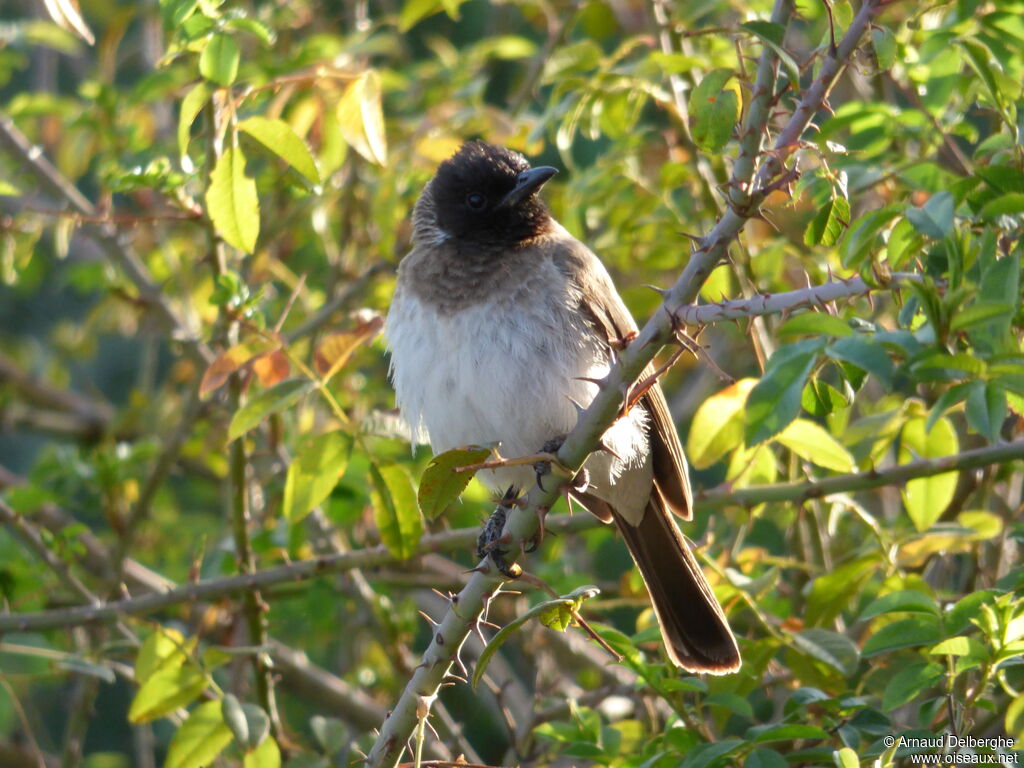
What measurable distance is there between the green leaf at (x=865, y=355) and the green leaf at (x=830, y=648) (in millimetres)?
999

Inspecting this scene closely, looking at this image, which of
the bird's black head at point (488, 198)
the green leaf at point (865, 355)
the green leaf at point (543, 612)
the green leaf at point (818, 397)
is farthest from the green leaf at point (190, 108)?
the green leaf at point (865, 355)

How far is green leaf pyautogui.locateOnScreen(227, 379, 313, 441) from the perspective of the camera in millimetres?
2568

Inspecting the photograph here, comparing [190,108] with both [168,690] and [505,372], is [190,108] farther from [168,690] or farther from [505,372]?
[168,690]

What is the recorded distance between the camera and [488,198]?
3.47 m

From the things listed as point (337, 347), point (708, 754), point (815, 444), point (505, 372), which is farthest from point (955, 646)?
point (337, 347)

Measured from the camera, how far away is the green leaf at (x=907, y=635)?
2049 mm

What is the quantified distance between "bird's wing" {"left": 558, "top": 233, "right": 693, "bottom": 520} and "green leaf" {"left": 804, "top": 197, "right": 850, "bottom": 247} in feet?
3.31

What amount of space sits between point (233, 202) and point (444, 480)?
804 millimetres

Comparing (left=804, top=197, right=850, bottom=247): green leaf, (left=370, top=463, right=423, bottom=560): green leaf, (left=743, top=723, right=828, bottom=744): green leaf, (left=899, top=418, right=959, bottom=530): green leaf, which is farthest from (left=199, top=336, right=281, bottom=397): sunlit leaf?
(left=899, top=418, right=959, bottom=530): green leaf

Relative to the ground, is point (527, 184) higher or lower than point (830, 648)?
higher

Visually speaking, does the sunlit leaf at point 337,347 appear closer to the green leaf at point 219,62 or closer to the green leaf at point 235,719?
the green leaf at point 219,62

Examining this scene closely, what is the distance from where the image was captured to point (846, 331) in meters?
1.62

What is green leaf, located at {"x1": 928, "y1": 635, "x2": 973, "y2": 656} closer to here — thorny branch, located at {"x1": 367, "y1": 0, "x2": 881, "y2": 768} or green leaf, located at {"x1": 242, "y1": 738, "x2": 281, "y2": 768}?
thorny branch, located at {"x1": 367, "y1": 0, "x2": 881, "y2": 768}

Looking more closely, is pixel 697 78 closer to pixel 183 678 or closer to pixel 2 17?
pixel 183 678
